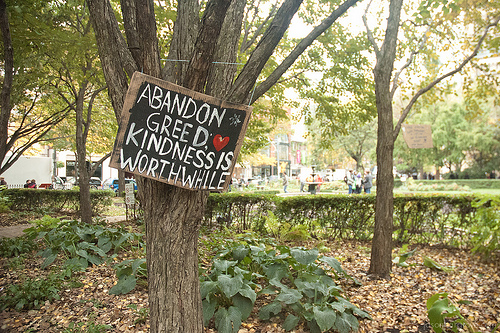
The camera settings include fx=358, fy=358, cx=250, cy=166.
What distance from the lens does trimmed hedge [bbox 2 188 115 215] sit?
11.8m

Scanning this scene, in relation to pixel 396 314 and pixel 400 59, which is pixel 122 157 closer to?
pixel 396 314

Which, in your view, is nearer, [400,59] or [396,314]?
[396,314]

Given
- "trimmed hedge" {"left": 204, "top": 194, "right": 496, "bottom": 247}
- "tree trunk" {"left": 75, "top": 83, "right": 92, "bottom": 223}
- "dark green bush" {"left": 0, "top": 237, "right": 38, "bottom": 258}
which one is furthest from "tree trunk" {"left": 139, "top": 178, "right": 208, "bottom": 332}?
"tree trunk" {"left": 75, "top": 83, "right": 92, "bottom": 223}

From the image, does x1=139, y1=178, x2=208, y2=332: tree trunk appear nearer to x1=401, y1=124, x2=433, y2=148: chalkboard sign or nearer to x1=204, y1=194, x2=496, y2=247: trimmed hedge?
x1=401, y1=124, x2=433, y2=148: chalkboard sign

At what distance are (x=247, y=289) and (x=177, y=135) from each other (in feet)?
5.52

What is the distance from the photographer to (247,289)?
3135mm

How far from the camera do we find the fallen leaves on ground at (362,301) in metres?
3.27

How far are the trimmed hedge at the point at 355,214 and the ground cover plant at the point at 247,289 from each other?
3.84 ft

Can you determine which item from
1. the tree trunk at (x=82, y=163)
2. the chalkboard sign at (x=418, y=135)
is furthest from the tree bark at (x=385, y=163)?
the tree trunk at (x=82, y=163)

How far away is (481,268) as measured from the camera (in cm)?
564

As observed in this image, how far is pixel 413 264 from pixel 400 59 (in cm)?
422

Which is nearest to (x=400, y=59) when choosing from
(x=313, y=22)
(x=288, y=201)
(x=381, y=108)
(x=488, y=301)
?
(x=313, y=22)

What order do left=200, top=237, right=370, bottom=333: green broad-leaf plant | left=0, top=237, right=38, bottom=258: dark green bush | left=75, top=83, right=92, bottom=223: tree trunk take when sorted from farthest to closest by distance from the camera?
left=75, top=83, right=92, bottom=223: tree trunk → left=0, top=237, right=38, bottom=258: dark green bush → left=200, top=237, right=370, bottom=333: green broad-leaf plant

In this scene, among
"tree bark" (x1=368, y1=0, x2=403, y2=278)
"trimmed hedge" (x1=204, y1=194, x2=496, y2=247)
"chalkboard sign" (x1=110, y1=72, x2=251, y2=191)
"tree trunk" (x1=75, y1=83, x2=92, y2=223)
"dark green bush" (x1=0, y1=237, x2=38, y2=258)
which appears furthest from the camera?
"tree trunk" (x1=75, y1=83, x2=92, y2=223)
